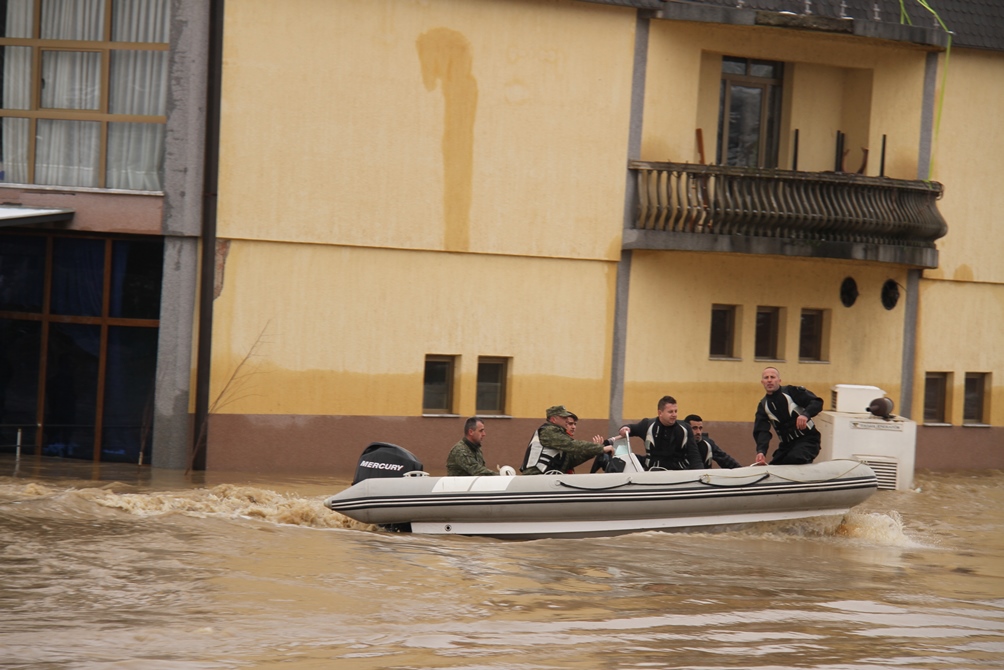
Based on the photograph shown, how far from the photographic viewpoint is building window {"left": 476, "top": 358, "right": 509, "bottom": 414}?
1836 cm

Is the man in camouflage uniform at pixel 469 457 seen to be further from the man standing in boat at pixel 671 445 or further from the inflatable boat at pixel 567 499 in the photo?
the man standing in boat at pixel 671 445

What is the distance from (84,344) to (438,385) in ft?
15.4

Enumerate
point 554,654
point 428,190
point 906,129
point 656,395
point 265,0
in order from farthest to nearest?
1. point 906,129
2. point 656,395
3. point 428,190
4. point 265,0
5. point 554,654

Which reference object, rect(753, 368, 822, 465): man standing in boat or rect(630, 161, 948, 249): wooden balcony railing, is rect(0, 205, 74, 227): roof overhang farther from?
rect(753, 368, 822, 465): man standing in boat

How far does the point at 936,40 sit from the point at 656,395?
6.91m

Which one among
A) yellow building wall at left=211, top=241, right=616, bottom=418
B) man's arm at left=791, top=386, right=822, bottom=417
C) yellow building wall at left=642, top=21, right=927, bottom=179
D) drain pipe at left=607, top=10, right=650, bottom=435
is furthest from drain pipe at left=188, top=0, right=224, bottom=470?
man's arm at left=791, top=386, right=822, bottom=417

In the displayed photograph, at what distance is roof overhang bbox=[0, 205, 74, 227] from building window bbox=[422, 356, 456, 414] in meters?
5.08

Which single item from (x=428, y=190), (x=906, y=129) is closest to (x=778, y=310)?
(x=906, y=129)

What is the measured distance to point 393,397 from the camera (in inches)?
694

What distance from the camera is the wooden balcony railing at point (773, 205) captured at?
60.6 feet

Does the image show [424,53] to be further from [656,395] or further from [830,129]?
[830,129]

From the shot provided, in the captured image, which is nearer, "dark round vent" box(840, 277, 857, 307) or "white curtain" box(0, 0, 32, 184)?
"white curtain" box(0, 0, 32, 184)

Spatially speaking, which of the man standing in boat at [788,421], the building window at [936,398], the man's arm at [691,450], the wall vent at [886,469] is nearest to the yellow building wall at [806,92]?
the building window at [936,398]

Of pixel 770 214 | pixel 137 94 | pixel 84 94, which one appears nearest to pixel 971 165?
pixel 770 214
